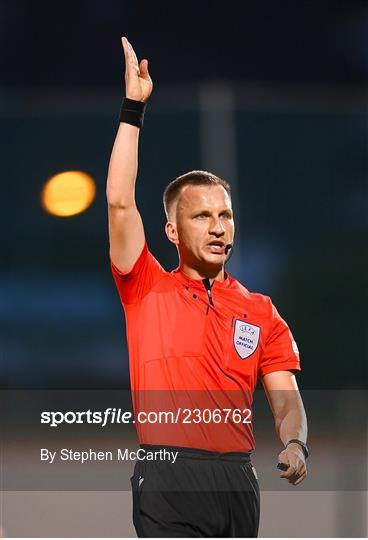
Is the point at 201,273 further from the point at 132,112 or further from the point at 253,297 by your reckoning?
the point at 132,112

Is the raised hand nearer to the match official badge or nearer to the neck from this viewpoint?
the neck

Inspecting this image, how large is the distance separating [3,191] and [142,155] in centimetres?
45

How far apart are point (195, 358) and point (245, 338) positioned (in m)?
0.15

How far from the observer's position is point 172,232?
2361 mm

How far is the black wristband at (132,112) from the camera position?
2182 millimetres

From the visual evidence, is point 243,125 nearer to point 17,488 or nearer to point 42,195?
point 42,195

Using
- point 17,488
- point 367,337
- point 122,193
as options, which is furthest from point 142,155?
point 17,488

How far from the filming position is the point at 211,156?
8.27ft

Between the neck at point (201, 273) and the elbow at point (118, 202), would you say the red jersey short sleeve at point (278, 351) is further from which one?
the elbow at point (118, 202)

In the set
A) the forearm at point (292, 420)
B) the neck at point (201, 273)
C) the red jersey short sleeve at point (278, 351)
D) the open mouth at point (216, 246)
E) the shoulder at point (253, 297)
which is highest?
the open mouth at point (216, 246)

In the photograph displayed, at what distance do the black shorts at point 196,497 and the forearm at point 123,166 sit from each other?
0.69 meters

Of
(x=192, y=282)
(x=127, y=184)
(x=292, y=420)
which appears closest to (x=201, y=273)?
(x=192, y=282)

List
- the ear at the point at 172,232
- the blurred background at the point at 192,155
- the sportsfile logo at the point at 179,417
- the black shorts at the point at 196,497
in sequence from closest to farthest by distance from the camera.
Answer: the black shorts at the point at 196,497 < the sportsfile logo at the point at 179,417 < the ear at the point at 172,232 < the blurred background at the point at 192,155

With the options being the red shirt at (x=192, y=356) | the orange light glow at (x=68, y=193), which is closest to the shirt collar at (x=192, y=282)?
the red shirt at (x=192, y=356)
